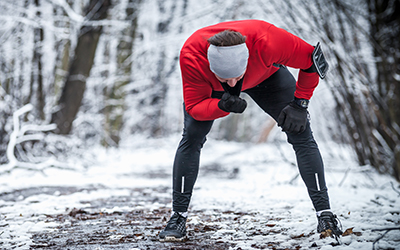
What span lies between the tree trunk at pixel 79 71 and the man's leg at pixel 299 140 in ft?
19.4

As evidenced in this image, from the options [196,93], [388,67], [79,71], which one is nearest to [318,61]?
[196,93]

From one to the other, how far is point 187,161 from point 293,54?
3.30ft

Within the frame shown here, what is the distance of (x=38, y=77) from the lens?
7.92 meters

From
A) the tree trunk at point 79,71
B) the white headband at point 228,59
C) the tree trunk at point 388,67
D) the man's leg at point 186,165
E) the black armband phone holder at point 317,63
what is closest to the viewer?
the white headband at point 228,59

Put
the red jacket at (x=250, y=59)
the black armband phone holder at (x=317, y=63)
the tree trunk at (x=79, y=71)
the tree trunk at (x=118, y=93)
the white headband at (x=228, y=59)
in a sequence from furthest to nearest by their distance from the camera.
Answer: the tree trunk at (x=118, y=93) → the tree trunk at (x=79, y=71) → the black armband phone holder at (x=317, y=63) → the red jacket at (x=250, y=59) → the white headband at (x=228, y=59)

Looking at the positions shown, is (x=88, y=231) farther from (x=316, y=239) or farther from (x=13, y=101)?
(x=13, y=101)

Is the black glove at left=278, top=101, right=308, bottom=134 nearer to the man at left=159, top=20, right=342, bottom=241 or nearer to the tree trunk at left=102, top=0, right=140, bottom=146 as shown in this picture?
the man at left=159, top=20, right=342, bottom=241

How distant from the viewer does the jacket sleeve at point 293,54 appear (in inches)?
82.7

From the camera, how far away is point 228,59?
80.0 inches

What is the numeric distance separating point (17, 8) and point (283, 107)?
7.12 metres

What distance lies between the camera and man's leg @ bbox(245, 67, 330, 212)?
2.30 m

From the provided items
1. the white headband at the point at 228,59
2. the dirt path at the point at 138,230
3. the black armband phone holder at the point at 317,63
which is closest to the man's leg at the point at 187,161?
the dirt path at the point at 138,230

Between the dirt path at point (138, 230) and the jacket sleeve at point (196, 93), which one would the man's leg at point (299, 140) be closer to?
the dirt path at point (138, 230)

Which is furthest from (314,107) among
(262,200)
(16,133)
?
(16,133)
